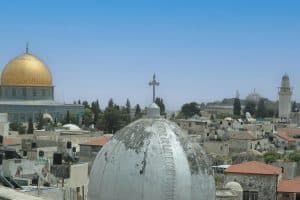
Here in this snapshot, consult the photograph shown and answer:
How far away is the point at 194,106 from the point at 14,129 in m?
42.7

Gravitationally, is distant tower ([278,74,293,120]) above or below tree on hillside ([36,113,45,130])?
above

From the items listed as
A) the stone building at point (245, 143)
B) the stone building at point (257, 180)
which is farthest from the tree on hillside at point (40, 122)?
the stone building at point (257, 180)

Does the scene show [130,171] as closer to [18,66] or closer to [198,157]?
[198,157]

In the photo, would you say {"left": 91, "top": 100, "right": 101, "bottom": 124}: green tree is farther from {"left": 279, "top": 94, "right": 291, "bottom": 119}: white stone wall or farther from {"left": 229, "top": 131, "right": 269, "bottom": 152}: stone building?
{"left": 279, "top": 94, "right": 291, "bottom": 119}: white stone wall

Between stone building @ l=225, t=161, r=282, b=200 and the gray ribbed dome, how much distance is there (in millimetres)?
14482

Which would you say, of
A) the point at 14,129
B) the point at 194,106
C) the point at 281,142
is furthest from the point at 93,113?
the point at 194,106

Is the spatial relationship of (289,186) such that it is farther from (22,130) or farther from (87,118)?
(87,118)

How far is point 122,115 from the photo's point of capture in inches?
2106

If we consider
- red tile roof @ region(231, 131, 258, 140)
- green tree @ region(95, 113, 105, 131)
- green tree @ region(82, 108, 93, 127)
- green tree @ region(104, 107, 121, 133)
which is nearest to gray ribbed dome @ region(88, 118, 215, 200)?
red tile roof @ region(231, 131, 258, 140)

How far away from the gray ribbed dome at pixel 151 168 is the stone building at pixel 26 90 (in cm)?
4990

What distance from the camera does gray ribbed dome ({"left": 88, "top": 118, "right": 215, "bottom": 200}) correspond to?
770 cm

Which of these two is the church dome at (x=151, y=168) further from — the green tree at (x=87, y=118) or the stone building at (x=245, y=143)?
the green tree at (x=87, y=118)

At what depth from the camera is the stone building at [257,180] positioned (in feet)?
72.9

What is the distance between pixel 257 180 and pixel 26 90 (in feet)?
128
